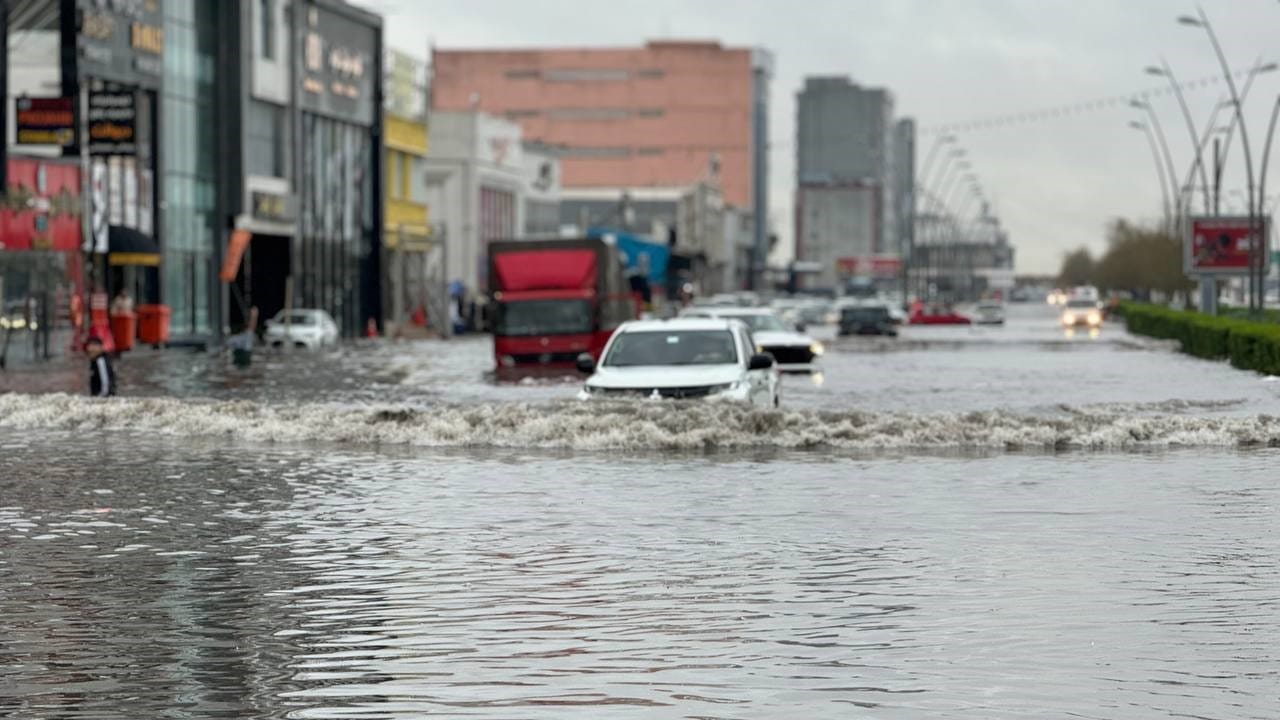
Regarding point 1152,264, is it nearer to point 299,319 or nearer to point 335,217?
point 335,217

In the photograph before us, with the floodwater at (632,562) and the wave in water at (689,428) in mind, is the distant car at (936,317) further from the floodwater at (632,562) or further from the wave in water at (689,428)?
the wave in water at (689,428)

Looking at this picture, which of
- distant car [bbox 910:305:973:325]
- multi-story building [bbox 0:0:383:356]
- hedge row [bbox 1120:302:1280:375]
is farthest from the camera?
distant car [bbox 910:305:973:325]

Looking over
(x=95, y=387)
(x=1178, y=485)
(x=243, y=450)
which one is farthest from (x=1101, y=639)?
(x=95, y=387)

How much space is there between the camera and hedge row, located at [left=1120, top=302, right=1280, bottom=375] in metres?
50.1

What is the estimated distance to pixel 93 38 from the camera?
68.4 metres

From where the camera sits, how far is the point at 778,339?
53500 mm

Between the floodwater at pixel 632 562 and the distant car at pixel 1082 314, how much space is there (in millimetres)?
79298

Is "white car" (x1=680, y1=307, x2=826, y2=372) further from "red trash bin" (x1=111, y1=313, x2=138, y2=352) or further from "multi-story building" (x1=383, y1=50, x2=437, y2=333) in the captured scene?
"multi-story building" (x1=383, y1=50, x2=437, y2=333)

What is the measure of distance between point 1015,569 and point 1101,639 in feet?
10.3

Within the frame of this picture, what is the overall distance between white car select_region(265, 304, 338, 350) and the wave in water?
4744 cm

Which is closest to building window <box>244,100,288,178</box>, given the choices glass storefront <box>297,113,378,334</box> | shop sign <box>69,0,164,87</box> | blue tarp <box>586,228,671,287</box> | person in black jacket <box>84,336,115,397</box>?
glass storefront <box>297,113,378,334</box>

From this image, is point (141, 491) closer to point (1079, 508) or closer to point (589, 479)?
point (589, 479)

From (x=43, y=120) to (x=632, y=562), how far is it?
4730cm

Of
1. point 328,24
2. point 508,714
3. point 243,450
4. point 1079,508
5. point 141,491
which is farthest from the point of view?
point 328,24
